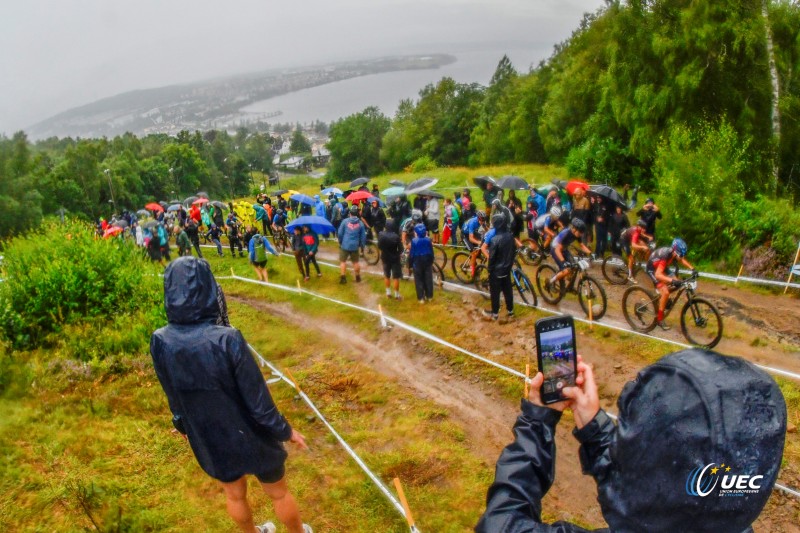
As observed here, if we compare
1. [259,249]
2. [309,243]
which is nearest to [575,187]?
[309,243]

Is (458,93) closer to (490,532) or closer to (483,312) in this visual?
(483,312)

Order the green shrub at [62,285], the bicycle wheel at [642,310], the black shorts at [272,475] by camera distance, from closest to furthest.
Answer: the black shorts at [272,475] < the bicycle wheel at [642,310] < the green shrub at [62,285]

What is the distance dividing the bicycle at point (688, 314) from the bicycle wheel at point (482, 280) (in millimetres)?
3180

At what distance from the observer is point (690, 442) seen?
1297 mm

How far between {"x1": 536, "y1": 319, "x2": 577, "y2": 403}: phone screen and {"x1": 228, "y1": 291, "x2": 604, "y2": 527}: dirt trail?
10.2 feet

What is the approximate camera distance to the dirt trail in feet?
17.3

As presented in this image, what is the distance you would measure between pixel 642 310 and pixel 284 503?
24.0 feet

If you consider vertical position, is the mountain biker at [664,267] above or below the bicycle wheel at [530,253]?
Result: above

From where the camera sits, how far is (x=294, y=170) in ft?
516

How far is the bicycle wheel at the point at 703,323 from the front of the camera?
8156 mm

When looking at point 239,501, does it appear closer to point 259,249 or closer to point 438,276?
point 438,276

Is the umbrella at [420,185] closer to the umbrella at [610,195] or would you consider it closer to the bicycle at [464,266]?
the bicycle at [464,266]

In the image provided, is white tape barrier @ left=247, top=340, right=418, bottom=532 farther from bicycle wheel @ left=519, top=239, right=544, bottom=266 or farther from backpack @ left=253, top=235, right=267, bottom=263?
bicycle wheel @ left=519, top=239, right=544, bottom=266

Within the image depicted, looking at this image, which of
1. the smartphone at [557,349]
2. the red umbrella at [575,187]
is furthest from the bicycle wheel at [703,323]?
the smartphone at [557,349]
